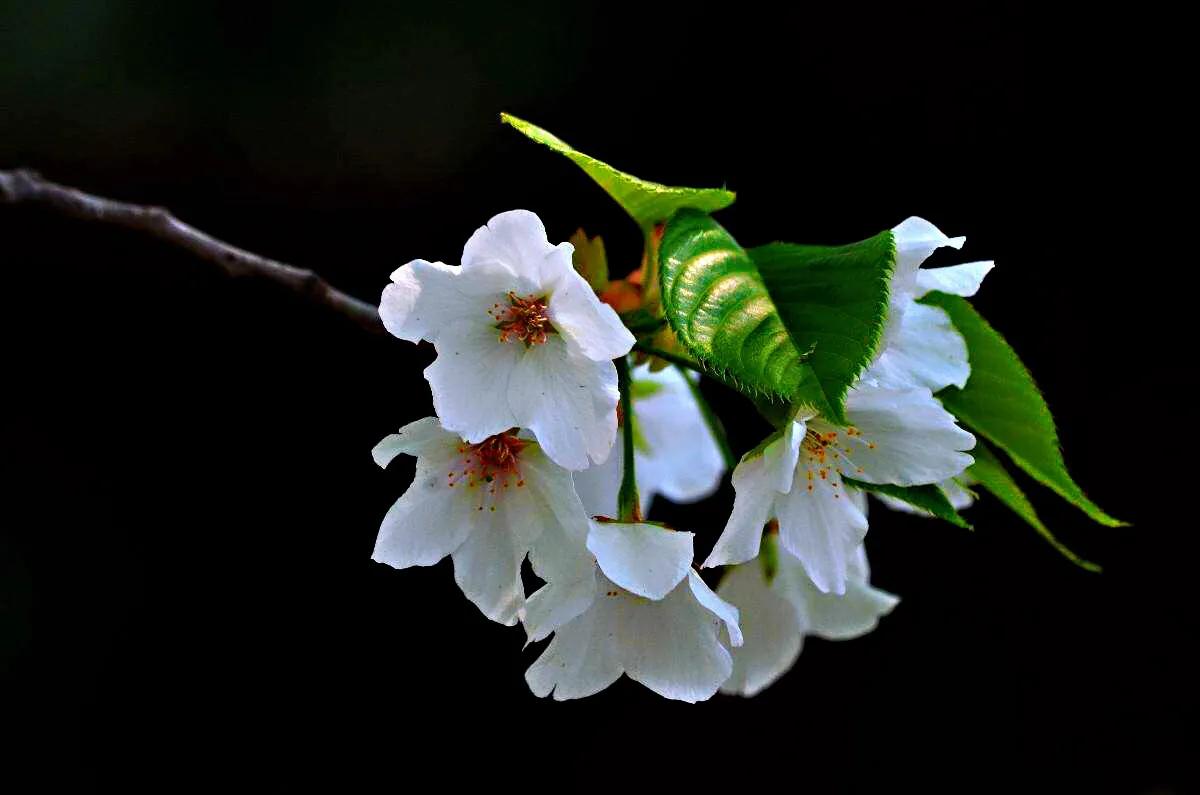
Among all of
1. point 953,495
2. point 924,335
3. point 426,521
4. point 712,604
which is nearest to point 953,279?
point 924,335

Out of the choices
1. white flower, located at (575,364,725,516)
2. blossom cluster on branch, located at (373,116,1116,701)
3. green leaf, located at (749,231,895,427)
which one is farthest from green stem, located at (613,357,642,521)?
white flower, located at (575,364,725,516)

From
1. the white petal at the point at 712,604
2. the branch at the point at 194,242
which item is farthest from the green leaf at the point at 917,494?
the branch at the point at 194,242

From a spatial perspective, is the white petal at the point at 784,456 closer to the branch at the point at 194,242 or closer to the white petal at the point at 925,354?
the white petal at the point at 925,354

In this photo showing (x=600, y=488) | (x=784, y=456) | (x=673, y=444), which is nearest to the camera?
(x=784, y=456)

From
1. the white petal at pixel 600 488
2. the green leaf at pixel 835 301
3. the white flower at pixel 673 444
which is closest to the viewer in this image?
the green leaf at pixel 835 301

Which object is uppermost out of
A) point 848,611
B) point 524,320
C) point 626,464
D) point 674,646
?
point 524,320

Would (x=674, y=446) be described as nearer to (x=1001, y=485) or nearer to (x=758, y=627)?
(x=758, y=627)
